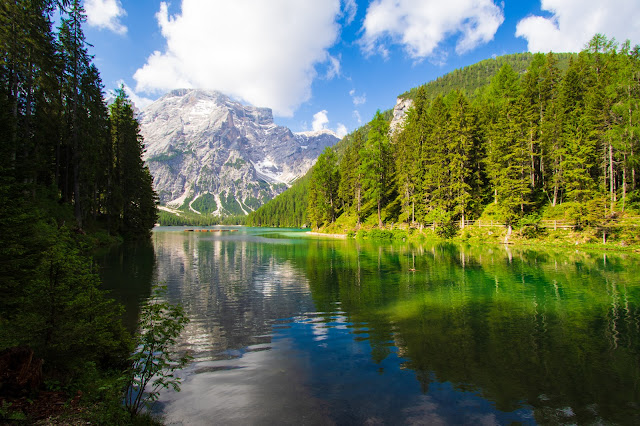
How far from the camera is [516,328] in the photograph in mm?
11383

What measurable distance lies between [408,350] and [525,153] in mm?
47190

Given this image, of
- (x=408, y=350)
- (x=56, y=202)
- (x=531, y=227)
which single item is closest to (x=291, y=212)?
(x=531, y=227)

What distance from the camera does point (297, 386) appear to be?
752 centimetres

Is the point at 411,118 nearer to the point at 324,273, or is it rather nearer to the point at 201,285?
the point at 324,273

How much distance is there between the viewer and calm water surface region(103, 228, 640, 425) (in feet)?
21.4

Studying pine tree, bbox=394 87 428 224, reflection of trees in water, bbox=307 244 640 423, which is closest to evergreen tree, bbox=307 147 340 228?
pine tree, bbox=394 87 428 224

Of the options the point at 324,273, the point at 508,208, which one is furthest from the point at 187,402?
the point at 508,208

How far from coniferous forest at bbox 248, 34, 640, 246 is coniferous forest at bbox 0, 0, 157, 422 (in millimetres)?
45128

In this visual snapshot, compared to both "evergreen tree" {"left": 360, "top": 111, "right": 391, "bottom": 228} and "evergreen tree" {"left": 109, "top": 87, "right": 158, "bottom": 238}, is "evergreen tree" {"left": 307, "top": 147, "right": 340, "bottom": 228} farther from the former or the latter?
"evergreen tree" {"left": 109, "top": 87, "right": 158, "bottom": 238}

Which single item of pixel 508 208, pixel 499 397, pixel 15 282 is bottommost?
pixel 499 397

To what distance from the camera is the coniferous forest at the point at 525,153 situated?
125 ft

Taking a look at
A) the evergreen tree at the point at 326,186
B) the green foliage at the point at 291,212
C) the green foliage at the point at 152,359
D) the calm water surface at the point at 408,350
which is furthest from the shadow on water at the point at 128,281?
the green foliage at the point at 291,212

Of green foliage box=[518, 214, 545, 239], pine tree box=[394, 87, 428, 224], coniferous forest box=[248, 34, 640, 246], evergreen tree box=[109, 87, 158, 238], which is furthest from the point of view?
pine tree box=[394, 87, 428, 224]

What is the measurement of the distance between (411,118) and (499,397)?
227 ft
